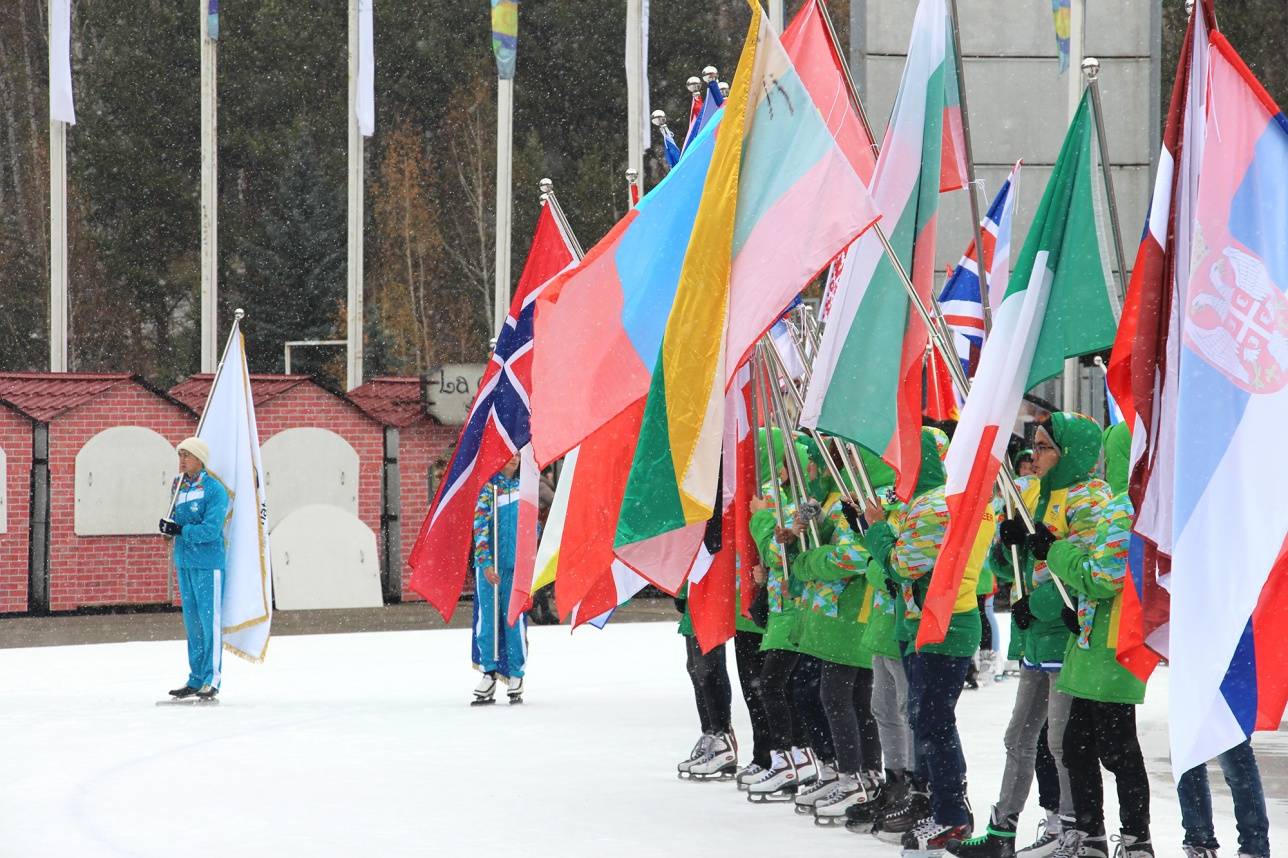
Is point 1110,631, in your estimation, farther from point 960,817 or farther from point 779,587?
point 779,587

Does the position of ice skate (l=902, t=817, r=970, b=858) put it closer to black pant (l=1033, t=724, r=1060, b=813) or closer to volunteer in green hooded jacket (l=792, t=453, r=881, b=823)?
black pant (l=1033, t=724, r=1060, b=813)

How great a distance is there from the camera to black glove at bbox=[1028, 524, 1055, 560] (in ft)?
22.7

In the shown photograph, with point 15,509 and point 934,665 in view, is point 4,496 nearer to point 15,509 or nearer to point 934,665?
point 15,509

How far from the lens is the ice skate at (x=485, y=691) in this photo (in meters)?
13.5

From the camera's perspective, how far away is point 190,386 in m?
23.6

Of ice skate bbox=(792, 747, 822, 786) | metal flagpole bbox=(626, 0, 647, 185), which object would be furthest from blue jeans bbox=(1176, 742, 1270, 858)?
metal flagpole bbox=(626, 0, 647, 185)

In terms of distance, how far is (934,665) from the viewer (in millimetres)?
7391

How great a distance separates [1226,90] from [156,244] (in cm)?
4460

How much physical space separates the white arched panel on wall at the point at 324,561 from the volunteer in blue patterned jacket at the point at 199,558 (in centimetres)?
890

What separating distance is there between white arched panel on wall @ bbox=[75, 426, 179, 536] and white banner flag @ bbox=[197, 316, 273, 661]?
8.68 metres

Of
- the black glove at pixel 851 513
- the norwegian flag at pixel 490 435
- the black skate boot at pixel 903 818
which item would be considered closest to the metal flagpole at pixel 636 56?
the norwegian flag at pixel 490 435

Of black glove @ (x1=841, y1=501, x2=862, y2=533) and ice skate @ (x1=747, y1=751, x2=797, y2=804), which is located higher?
black glove @ (x1=841, y1=501, x2=862, y2=533)

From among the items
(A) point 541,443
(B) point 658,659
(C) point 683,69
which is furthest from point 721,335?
(C) point 683,69

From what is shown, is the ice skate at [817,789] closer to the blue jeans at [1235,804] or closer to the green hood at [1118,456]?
the green hood at [1118,456]
